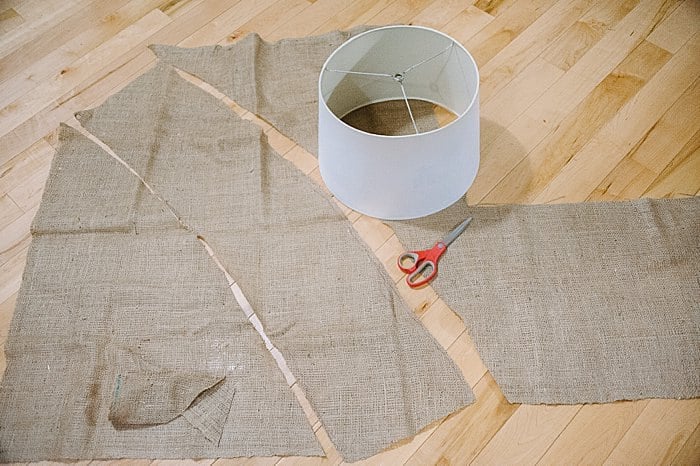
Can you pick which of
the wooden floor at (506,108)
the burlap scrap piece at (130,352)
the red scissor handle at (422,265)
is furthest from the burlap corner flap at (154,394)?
the red scissor handle at (422,265)

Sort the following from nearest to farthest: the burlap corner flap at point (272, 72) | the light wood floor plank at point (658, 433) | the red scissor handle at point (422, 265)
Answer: the light wood floor plank at point (658, 433) < the red scissor handle at point (422, 265) < the burlap corner flap at point (272, 72)

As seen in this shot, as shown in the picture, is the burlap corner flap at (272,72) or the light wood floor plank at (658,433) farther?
the burlap corner flap at (272,72)

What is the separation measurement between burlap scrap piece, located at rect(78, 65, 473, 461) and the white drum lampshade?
118mm

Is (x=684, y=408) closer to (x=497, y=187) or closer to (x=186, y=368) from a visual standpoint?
(x=497, y=187)

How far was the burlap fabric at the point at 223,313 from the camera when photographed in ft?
3.36

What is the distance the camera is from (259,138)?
4.51ft

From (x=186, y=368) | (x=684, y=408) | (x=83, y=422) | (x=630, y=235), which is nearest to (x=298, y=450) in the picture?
(x=186, y=368)

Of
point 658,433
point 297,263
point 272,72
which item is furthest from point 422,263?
point 272,72

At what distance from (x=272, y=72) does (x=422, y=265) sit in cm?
61

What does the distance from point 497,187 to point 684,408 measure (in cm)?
51

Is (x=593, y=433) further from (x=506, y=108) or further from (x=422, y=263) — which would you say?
(x=506, y=108)

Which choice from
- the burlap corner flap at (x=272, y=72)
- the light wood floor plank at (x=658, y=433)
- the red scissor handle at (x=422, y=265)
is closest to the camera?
the light wood floor plank at (x=658, y=433)

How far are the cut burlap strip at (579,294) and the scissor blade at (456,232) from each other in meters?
0.01

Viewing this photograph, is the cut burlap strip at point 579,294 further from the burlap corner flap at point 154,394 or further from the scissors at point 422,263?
the burlap corner flap at point 154,394
